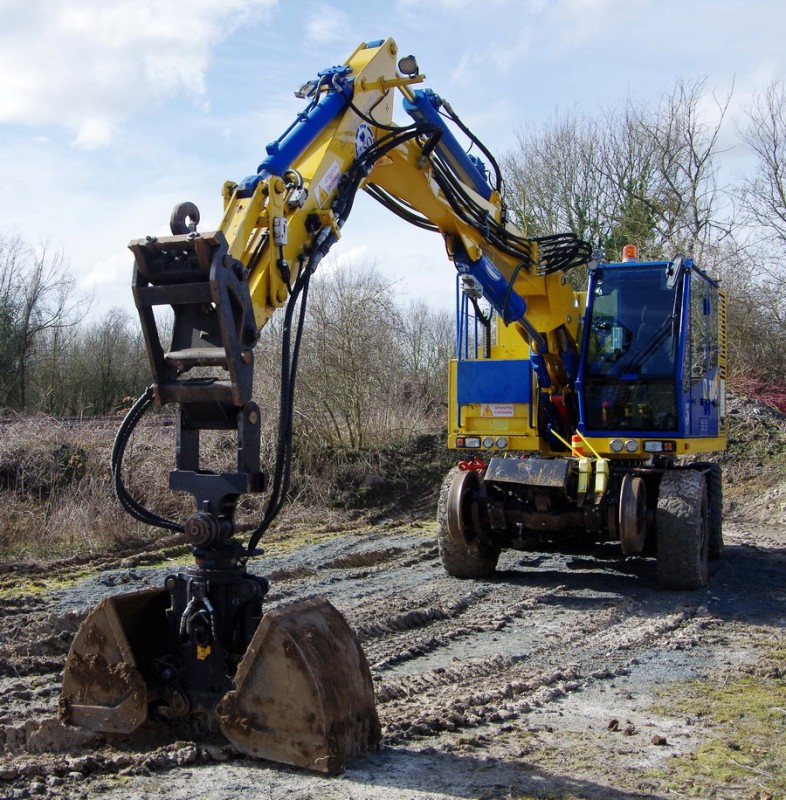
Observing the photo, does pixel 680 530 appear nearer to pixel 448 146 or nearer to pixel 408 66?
pixel 448 146

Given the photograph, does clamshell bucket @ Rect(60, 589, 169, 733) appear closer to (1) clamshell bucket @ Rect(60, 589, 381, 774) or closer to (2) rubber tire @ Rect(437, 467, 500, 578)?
(1) clamshell bucket @ Rect(60, 589, 381, 774)

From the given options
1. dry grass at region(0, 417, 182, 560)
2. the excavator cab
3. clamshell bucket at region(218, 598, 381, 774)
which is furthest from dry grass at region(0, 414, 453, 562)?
clamshell bucket at region(218, 598, 381, 774)

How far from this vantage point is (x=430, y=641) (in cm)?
618

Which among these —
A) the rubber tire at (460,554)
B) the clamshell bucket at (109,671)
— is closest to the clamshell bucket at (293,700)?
the clamshell bucket at (109,671)

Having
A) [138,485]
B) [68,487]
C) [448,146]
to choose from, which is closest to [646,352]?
[448,146]

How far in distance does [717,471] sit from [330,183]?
6.50 metres

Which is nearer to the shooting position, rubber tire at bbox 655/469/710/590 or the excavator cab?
rubber tire at bbox 655/469/710/590

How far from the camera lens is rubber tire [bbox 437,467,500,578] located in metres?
8.32

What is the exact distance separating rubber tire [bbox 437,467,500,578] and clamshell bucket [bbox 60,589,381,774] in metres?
4.23

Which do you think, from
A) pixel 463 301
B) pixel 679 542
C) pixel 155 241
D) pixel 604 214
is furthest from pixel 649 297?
pixel 604 214

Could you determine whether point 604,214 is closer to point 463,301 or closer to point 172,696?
point 463,301

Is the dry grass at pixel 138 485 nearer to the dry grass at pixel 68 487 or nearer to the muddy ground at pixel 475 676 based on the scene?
the dry grass at pixel 68 487

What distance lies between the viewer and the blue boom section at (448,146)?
6512mm

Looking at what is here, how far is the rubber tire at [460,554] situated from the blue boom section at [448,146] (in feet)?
8.55
